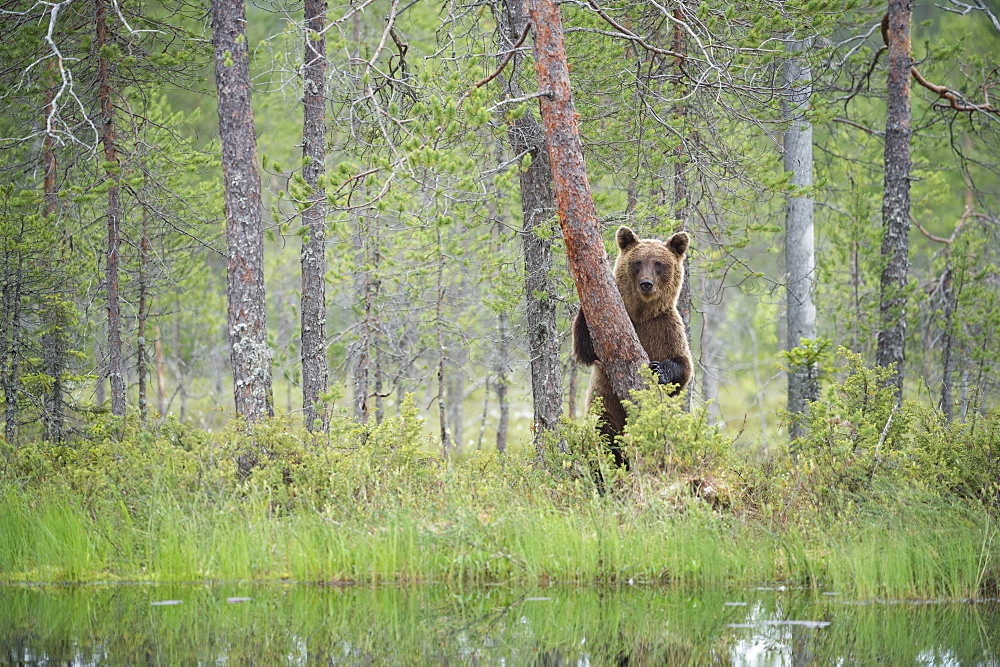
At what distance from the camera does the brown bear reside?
30.9ft

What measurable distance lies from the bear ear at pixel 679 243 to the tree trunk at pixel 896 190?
10.3 feet

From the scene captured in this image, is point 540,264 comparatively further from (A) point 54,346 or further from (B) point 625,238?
(A) point 54,346

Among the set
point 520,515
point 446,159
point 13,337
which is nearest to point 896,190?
point 446,159

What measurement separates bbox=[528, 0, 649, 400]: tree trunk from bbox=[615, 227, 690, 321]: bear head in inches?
55.1

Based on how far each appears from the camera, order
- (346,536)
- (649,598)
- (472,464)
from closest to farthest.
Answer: (649,598) → (346,536) → (472,464)

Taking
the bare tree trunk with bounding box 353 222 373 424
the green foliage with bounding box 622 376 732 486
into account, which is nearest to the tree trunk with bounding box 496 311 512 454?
the bare tree trunk with bounding box 353 222 373 424

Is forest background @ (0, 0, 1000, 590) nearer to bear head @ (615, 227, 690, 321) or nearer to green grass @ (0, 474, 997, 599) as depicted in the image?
green grass @ (0, 474, 997, 599)

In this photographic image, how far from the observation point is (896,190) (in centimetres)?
1157

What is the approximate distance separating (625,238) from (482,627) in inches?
207

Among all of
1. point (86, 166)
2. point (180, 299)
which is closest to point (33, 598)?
point (86, 166)

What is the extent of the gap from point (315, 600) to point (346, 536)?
77cm

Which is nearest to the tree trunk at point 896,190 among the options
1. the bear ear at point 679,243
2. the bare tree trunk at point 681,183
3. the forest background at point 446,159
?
the forest background at point 446,159

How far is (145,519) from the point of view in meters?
7.99

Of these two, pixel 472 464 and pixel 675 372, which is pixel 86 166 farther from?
pixel 675 372
